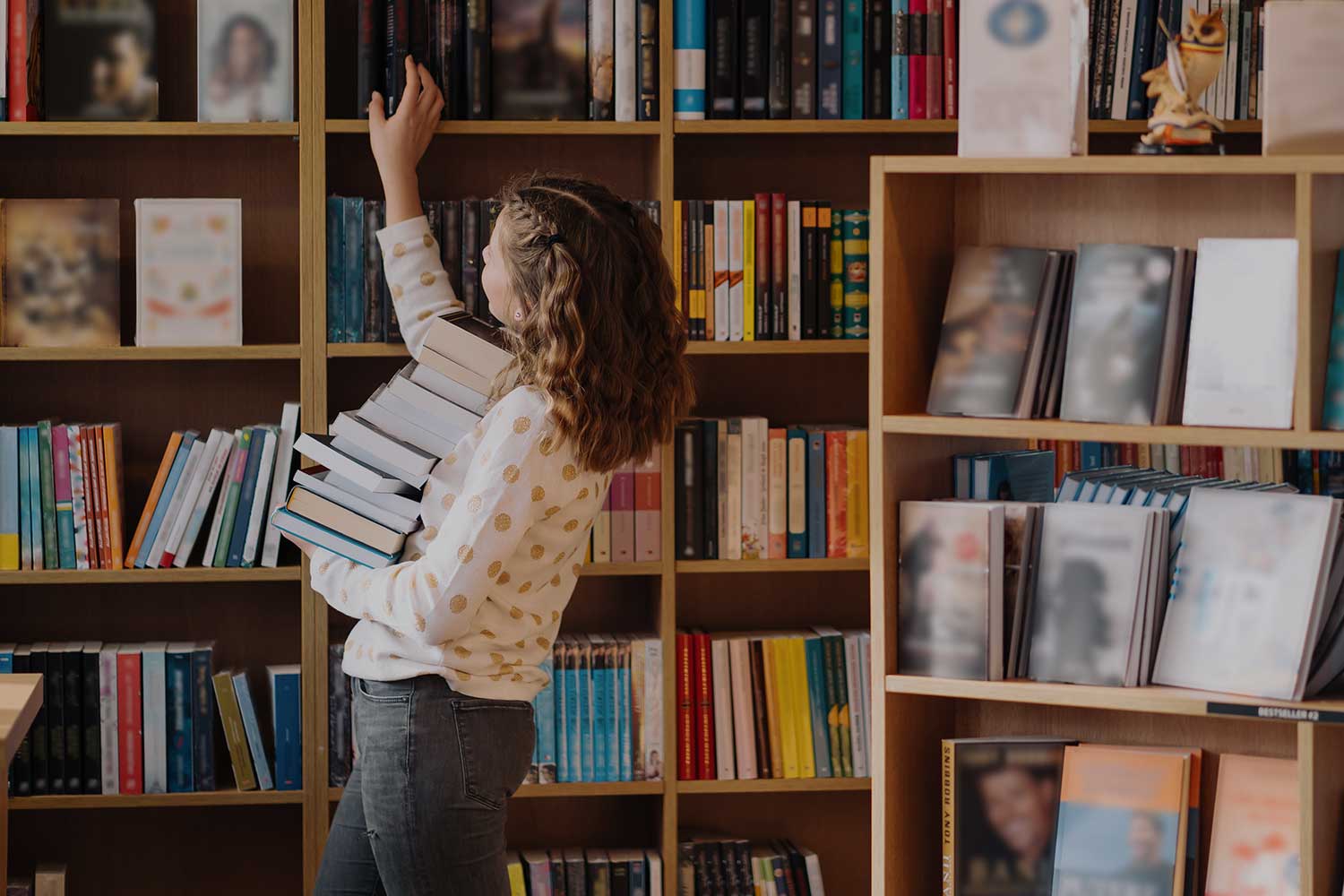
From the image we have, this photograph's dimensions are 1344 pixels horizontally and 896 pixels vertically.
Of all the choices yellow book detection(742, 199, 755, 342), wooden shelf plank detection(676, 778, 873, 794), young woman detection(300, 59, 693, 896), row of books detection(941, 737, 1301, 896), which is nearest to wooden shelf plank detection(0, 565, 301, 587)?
young woman detection(300, 59, 693, 896)

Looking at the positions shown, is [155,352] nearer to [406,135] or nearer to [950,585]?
[406,135]

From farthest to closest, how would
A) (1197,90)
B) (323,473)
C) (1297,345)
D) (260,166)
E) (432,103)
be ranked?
(260,166) → (432,103) → (323,473) → (1197,90) → (1297,345)

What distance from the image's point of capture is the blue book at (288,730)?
2.54m

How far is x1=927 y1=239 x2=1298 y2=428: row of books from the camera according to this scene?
1616 millimetres

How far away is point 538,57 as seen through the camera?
2.51m

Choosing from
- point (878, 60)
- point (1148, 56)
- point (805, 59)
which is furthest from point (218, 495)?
point (1148, 56)

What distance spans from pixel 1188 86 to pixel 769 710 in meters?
1.37

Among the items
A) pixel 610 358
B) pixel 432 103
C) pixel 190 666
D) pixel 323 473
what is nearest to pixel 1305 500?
pixel 610 358

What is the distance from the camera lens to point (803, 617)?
112 inches

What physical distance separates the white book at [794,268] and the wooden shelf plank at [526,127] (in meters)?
0.29

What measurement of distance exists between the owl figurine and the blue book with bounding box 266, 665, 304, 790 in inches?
67.7

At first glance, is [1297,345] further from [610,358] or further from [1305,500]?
[610,358]

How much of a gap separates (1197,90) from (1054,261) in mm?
265

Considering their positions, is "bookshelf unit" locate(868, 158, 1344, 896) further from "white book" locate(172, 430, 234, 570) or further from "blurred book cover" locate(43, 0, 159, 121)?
"blurred book cover" locate(43, 0, 159, 121)
